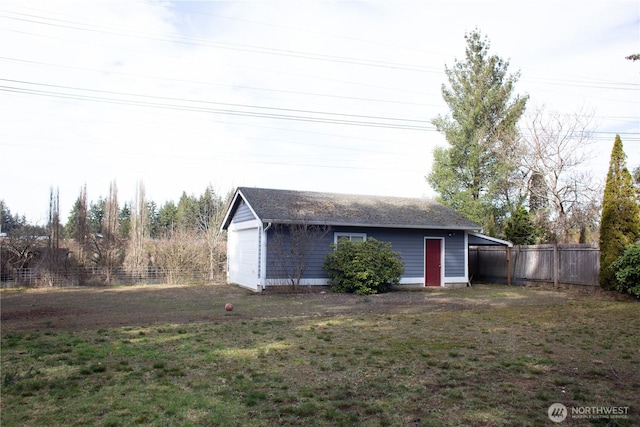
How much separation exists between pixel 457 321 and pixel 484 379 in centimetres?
472

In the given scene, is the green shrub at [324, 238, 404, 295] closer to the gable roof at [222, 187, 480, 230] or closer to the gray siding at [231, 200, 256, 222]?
the gable roof at [222, 187, 480, 230]

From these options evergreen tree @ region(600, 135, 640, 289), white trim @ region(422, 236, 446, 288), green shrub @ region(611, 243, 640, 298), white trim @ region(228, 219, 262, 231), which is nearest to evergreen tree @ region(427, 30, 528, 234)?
white trim @ region(422, 236, 446, 288)

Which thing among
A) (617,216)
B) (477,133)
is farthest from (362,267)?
(477,133)

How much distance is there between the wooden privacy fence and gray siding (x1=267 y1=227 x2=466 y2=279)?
258cm

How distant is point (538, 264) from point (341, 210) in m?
8.73

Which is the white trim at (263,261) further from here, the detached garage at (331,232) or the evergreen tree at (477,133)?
the evergreen tree at (477,133)

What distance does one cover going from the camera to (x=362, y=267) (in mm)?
15945

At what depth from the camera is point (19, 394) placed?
4.79 metres

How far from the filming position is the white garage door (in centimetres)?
1683

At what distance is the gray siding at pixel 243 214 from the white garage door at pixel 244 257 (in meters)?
0.46

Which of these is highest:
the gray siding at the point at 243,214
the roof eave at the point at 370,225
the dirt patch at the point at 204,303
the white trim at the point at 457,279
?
the gray siding at the point at 243,214

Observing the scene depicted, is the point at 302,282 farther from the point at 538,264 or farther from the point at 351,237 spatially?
the point at 538,264

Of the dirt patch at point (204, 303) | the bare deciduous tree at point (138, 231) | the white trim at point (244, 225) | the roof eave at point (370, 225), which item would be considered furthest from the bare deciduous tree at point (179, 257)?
the roof eave at point (370, 225)

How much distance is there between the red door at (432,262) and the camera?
19.0m
